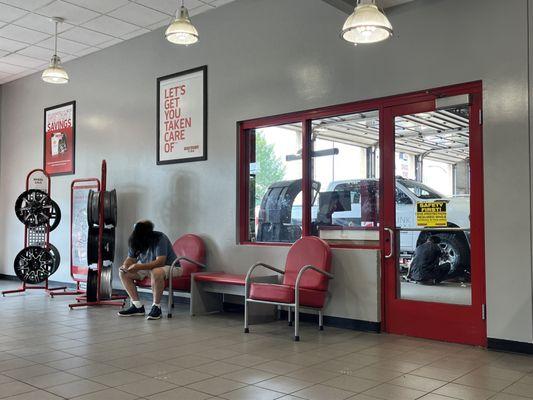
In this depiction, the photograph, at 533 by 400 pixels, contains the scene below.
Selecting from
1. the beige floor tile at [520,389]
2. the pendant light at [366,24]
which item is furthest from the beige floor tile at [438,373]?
the pendant light at [366,24]

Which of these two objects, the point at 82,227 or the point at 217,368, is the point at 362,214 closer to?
the point at 217,368

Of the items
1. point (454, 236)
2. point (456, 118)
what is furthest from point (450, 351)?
point (456, 118)

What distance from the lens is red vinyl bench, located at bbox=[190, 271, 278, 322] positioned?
18.9ft

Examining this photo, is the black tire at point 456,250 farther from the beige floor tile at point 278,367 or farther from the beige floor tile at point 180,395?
the beige floor tile at point 180,395

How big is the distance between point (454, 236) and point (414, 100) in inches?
51.9

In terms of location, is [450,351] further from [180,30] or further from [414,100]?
[180,30]

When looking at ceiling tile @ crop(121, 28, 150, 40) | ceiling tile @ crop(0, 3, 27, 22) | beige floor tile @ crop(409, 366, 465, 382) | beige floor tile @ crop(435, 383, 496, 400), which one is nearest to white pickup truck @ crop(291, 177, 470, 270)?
beige floor tile @ crop(409, 366, 465, 382)

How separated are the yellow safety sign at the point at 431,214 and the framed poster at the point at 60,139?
5.82 meters

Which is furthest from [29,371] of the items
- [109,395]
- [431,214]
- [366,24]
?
[431,214]

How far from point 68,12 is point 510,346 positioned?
6153mm

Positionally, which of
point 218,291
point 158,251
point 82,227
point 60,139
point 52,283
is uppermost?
point 60,139

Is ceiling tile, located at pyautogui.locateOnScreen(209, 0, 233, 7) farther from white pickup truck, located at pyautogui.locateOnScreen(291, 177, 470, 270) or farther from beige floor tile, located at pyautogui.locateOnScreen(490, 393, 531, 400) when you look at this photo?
beige floor tile, located at pyautogui.locateOnScreen(490, 393, 531, 400)

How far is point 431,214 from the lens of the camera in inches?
196

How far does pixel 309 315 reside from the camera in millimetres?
5766
